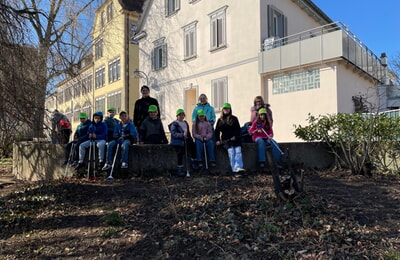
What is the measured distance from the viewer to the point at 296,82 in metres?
11.7

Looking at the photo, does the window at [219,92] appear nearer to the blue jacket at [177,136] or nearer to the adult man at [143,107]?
the adult man at [143,107]

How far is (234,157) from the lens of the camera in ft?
20.9

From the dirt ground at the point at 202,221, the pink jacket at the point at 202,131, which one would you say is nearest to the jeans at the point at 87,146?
the dirt ground at the point at 202,221

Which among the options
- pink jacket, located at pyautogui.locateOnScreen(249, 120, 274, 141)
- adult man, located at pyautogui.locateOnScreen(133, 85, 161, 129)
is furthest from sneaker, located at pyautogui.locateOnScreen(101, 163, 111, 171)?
pink jacket, located at pyautogui.locateOnScreen(249, 120, 274, 141)

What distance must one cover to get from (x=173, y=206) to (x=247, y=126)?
147 inches

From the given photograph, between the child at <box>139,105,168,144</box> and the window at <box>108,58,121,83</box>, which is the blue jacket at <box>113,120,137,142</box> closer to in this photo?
the child at <box>139,105,168,144</box>

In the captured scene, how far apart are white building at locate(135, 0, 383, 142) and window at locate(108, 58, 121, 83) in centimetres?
622

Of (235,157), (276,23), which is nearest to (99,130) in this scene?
(235,157)

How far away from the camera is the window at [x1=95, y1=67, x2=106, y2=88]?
27.0m

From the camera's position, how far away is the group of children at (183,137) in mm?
6383

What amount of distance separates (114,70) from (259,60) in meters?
15.9

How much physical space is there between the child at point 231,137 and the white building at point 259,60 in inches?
210

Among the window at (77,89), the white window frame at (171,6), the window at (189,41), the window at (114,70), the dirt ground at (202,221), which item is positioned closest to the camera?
the dirt ground at (202,221)

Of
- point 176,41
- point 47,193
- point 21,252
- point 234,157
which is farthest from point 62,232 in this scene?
point 176,41
